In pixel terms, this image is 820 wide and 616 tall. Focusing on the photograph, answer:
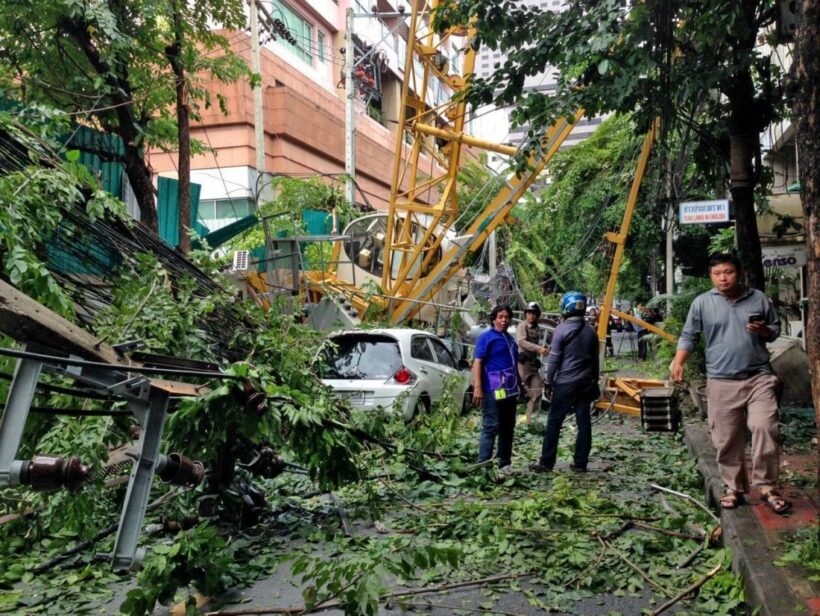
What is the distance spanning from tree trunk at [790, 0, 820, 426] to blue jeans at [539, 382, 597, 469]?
3966 mm

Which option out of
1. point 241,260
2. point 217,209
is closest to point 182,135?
point 241,260

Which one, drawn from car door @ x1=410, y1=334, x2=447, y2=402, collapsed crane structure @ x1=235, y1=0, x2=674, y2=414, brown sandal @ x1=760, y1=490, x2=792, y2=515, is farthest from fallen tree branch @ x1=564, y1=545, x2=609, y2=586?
collapsed crane structure @ x1=235, y1=0, x2=674, y2=414

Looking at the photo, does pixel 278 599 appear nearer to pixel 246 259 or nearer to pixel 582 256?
pixel 246 259

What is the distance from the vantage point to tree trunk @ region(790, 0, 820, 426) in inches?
142

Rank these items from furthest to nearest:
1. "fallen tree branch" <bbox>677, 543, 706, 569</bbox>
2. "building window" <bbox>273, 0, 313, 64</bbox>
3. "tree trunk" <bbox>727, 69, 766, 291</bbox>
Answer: "building window" <bbox>273, 0, 313, 64</bbox>
"tree trunk" <bbox>727, 69, 766, 291</bbox>
"fallen tree branch" <bbox>677, 543, 706, 569</bbox>

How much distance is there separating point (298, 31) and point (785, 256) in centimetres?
2084

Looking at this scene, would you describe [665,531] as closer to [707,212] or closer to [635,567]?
[635,567]

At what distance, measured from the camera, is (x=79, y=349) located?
3152mm

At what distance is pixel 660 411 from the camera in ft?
34.7

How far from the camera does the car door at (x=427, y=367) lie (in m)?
10.5

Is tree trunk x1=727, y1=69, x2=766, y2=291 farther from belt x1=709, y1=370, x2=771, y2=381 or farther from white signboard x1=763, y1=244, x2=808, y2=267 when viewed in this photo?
belt x1=709, y1=370, x2=771, y2=381

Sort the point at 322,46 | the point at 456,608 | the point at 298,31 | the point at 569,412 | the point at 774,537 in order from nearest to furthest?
1. the point at 456,608
2. the point at 774,537
3. the point at 569,412
4. the point at 298,31
5. the point at 322,46

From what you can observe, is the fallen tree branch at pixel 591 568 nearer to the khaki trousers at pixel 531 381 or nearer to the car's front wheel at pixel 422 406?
the car's front wheel at pixel 422 406

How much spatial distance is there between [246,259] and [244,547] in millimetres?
9821
